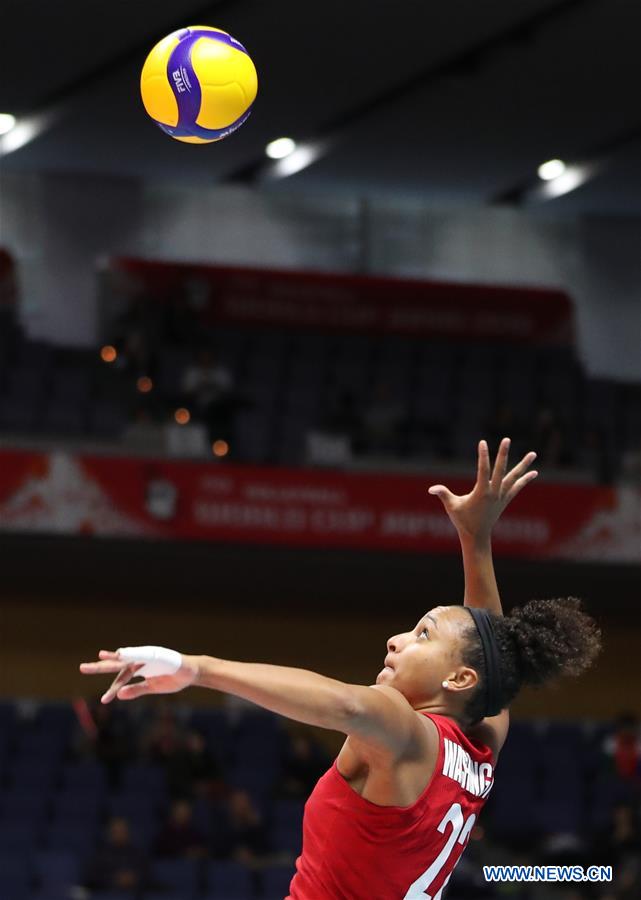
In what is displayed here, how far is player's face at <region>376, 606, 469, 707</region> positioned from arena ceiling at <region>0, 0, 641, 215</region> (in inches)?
478

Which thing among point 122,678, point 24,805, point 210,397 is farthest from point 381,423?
point 122,678

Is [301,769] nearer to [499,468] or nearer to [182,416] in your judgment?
[182,416]

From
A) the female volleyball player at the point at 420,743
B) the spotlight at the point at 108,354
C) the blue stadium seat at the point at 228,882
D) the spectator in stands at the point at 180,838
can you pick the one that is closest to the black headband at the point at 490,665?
the female volleyball player at the point at 420,743

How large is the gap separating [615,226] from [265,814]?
11905 mm

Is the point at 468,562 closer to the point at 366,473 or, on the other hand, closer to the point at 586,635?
the point at 586,635

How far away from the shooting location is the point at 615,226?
2214 centimetres

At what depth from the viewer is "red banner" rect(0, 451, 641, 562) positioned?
1459 cm

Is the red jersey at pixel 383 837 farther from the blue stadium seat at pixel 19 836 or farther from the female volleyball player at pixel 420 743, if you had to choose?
the blue stadium seat at pixel 19 836

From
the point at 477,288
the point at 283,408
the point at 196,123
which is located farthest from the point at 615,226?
the point at 196,123

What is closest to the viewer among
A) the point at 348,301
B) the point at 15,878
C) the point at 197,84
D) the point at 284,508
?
the point at 197,84

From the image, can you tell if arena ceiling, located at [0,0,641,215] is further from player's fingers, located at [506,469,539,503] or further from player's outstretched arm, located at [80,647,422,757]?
player's outstretched arm, located at [80,647,422,757]

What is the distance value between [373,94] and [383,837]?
1488 centimetres

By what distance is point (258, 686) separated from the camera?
287 centimetres

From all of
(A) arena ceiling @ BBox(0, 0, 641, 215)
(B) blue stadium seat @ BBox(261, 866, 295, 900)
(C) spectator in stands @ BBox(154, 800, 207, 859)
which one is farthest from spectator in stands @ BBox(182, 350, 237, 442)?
(B) blue stadium seat @ BBox(261, 866, 295, 900)
